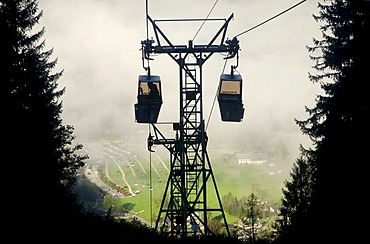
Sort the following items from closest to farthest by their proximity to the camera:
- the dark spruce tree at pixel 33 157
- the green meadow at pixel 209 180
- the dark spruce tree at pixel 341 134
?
1. the dark spruce tree at pixel 33 157
2. the dark spruce tree at pixel 341 134
3. the green meadow at pixel 209 180

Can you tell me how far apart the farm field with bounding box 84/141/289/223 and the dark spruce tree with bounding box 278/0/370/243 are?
6356cm

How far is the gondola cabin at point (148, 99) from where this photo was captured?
8727mm

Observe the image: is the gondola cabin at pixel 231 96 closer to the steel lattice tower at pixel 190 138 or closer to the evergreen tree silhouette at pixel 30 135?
the steel lattice tower at pixel 190 138

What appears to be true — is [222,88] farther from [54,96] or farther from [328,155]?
[54,96]

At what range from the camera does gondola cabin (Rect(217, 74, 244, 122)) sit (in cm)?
827

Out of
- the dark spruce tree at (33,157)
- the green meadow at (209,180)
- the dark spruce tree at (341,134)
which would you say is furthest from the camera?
the green meadow at (209,180)

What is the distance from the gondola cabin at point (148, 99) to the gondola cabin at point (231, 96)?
1830 millimetres

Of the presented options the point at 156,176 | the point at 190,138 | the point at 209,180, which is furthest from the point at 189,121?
the point at 156,176

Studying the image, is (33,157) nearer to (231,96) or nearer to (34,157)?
(34,157)

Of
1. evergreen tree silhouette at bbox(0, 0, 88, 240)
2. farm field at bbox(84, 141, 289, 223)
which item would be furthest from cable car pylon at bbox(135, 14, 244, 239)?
farm field at bbox(84, 141, 289, 223)

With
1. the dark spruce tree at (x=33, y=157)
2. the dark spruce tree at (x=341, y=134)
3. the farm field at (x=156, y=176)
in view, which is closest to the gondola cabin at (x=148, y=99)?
the dark spruce tree at (x=33, y=157)

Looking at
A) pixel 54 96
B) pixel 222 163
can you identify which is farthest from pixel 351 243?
pixel 222 163

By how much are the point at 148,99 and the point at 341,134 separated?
6.29 m

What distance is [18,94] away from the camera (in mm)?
10297
